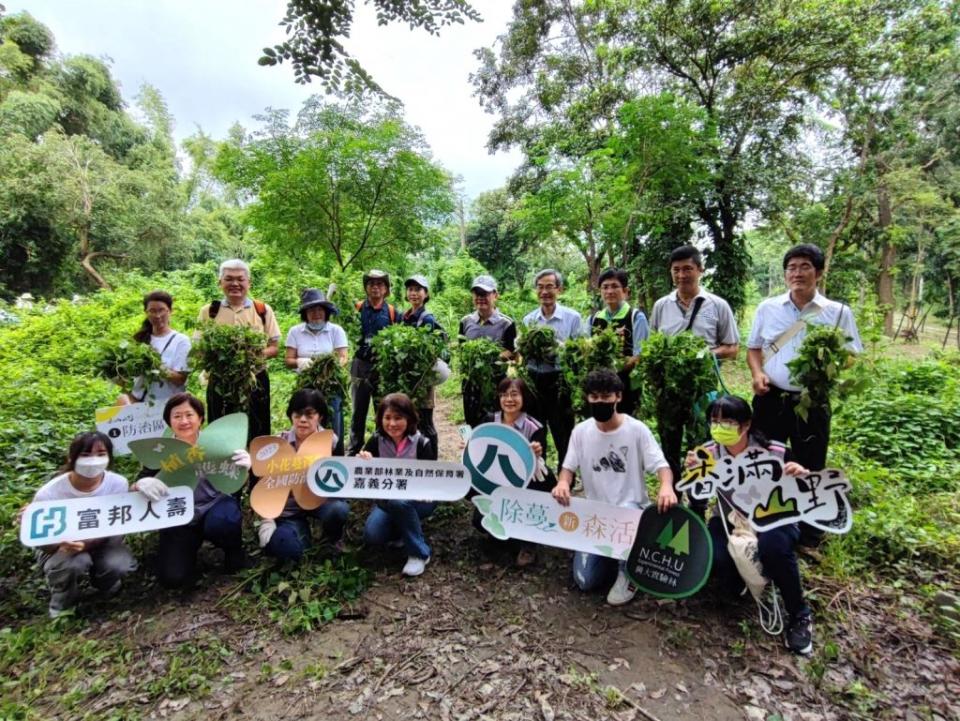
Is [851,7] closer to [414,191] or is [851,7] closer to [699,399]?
[414,191]

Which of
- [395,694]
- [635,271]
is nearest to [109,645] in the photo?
[395,694]

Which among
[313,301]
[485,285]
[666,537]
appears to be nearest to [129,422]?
[313,301]

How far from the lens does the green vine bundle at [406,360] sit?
159 inches

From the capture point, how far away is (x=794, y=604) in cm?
279

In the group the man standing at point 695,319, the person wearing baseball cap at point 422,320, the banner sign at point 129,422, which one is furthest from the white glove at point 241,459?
the man standing at point 695,319

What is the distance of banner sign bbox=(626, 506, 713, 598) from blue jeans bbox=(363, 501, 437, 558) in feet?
4.86

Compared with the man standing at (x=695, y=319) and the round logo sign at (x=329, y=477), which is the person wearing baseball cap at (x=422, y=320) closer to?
the round logo sign at (x=329, y=477)

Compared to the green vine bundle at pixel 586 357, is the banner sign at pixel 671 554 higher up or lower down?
lower down

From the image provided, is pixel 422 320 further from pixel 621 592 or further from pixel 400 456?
pixel 621 592

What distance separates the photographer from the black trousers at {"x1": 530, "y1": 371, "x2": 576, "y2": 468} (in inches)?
161

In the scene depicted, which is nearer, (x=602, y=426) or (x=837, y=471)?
(x=837, y=471)

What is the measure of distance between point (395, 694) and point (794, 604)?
7.55 feet

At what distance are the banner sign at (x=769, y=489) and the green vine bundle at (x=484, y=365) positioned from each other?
1.66 m

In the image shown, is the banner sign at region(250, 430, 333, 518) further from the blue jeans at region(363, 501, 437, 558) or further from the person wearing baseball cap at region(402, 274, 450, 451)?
the person wearing baseball cap at region(402, 274, 450, 451)
